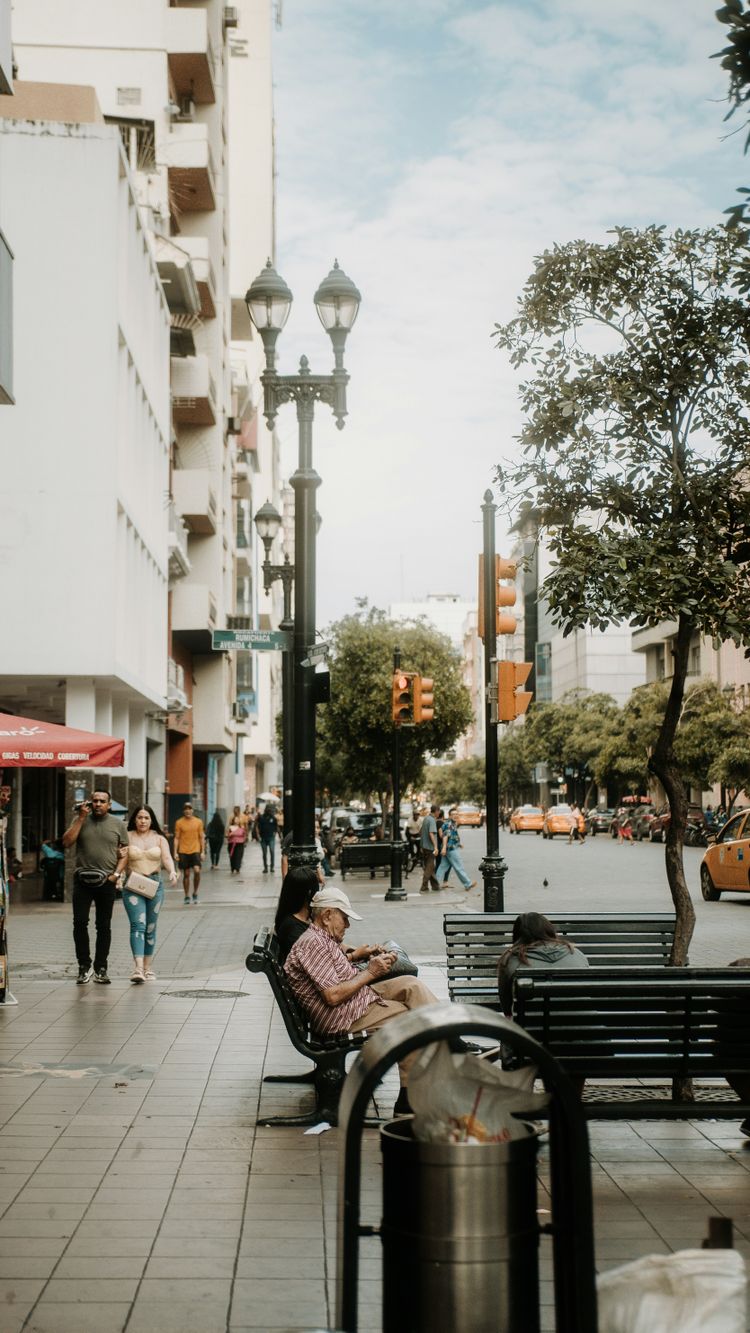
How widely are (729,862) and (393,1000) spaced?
18.8 meters

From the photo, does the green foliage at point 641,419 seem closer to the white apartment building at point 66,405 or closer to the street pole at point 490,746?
the street pole at point 490,746

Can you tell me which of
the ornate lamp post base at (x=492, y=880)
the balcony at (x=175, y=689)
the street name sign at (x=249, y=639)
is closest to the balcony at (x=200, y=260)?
the balcony at (x=175, y=689)

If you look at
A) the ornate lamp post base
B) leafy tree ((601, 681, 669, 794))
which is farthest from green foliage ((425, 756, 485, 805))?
the ornate lamp post base

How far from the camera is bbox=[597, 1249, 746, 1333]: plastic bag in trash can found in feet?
12.2

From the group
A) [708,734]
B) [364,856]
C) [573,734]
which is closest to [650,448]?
[364,856]

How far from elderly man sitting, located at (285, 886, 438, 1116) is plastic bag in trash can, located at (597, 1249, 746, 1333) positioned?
13.5 feet

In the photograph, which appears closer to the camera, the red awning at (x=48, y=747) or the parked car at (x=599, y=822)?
the red awning at (x=48, y=747)

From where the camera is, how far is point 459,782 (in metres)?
151

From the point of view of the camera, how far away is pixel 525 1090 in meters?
3.98

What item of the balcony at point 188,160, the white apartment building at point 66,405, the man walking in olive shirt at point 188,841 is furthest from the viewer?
the balcony at point 188,160

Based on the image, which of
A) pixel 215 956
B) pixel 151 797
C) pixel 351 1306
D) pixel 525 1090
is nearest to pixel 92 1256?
pixel 351 1306

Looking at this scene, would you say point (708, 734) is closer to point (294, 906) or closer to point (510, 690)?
point (510, 690)

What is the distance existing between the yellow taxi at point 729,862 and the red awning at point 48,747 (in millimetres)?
13134

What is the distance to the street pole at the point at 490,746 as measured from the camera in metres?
14.3
